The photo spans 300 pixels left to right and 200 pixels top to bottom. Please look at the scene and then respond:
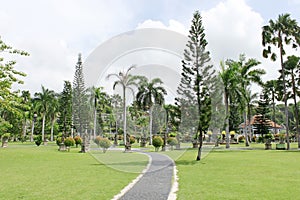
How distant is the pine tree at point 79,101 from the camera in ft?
125

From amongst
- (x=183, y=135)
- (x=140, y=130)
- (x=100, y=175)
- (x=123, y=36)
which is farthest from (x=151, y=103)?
(x=100, y=175)

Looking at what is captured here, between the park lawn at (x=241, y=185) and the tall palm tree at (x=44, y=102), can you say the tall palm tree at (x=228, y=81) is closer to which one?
the park lawn at (x=241, y=185)

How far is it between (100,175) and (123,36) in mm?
10059

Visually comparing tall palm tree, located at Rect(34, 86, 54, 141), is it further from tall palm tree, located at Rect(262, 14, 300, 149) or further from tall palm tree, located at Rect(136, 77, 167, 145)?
tall palm tree, located at Rect(262, 14, 300, 149)

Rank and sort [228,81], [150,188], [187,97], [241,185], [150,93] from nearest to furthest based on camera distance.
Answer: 1. [150,188]
2. [241,185]
3. [187,97]
4. [228,81]
5. [150,93]

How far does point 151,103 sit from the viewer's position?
39.3 metres

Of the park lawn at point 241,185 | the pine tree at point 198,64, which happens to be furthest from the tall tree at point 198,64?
the park lawn at point 241,185

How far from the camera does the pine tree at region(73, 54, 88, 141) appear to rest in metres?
38.2

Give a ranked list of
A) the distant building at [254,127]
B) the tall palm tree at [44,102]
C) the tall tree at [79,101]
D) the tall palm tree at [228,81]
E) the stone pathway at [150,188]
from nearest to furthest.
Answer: the stone pathway at [150,188], the tall palm tree at [228,81], the tall tree at [79,101], the distant building at [254,127], the tall palm tree at [44,102]

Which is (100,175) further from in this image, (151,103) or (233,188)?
(151,103)

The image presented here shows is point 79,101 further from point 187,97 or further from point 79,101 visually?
point 187,97

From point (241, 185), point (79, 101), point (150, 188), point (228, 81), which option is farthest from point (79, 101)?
point (241, 185)

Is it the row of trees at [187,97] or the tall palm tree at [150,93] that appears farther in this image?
the tall palm tree at [150,93]

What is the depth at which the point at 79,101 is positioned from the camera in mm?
40031
